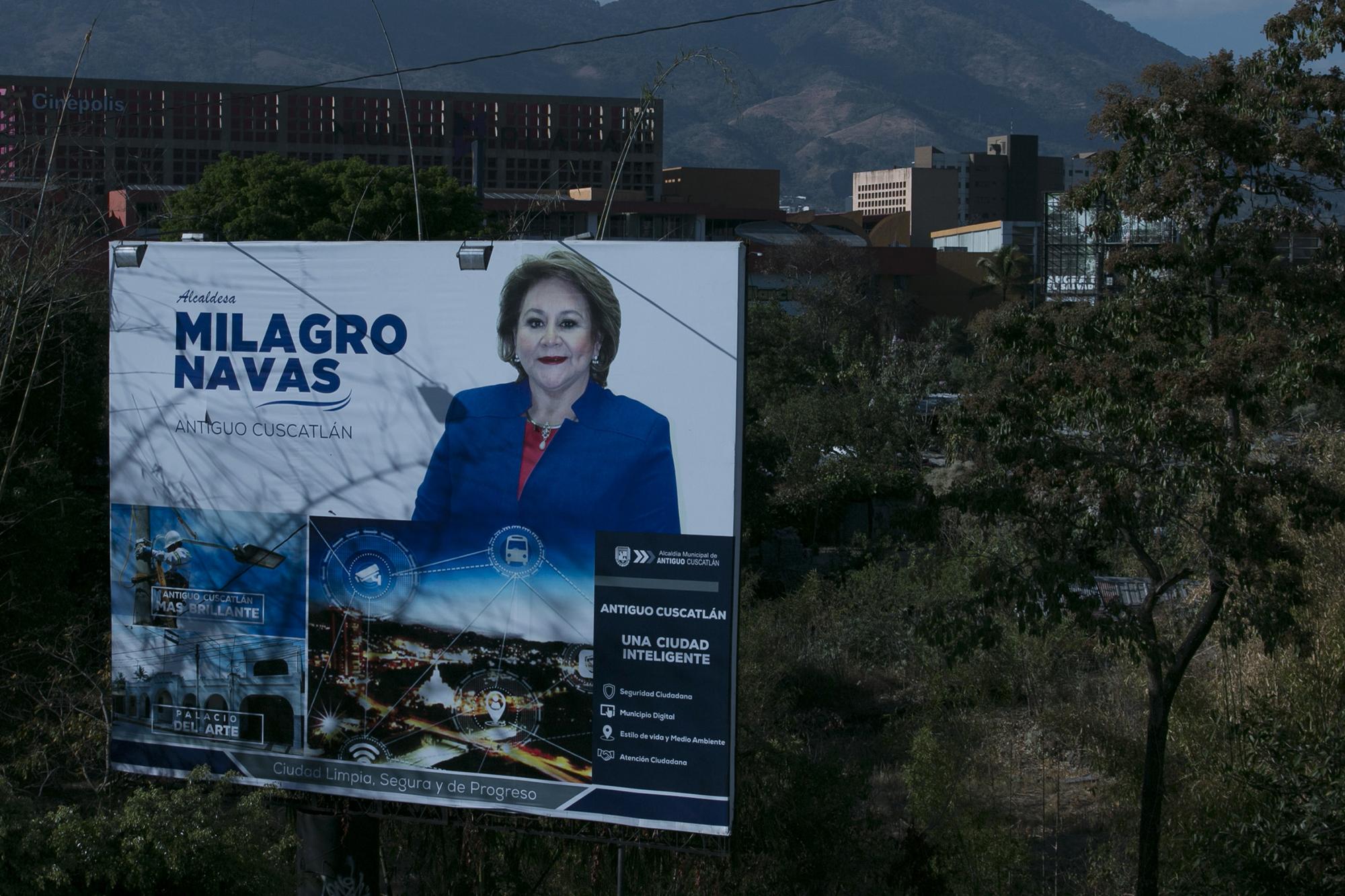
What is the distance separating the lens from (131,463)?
750 cm

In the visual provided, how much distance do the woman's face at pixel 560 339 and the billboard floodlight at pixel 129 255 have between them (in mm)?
2565

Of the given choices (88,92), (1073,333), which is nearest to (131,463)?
(1073,333)

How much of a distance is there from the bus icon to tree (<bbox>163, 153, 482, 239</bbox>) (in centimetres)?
1993

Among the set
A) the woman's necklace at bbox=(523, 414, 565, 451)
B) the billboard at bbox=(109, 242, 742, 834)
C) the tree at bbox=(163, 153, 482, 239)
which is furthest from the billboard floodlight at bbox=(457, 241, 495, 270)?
the tree at bbox=(163, 153, 482, 239)

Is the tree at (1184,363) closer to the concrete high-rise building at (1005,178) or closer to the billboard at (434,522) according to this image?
the billboard at (434,522)

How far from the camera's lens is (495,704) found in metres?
6.91

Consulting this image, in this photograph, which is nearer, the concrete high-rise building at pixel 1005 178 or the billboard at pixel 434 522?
the billboard at pixel 434 522

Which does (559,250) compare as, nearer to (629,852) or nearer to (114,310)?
(114,310)

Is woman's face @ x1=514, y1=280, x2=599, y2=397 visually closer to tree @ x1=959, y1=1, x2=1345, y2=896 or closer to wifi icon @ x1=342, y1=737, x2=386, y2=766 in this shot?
wifi icon @ x1=342, y1=737, x2=386, y2=766

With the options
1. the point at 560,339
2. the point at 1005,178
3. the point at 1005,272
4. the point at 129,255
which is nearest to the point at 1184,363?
the point at 560,339

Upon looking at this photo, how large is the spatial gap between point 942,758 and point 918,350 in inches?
855

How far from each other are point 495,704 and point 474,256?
256 centimetres

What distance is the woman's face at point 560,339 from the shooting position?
269 inches

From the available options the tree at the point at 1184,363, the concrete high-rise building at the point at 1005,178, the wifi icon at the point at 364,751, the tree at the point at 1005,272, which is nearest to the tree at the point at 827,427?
the tree at the point at 1184,363
